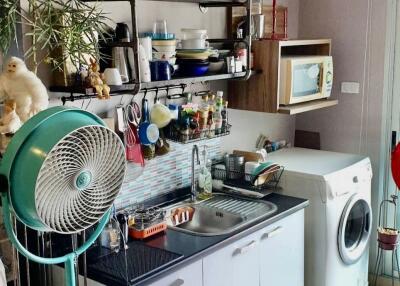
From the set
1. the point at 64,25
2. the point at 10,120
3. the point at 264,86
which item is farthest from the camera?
the point at 264,86

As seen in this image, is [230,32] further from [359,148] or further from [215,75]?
[359,148]

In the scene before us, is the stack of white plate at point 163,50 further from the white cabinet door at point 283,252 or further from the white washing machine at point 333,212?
the white washing machine at point 333,212

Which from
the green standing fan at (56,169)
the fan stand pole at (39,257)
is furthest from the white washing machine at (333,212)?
the green standing fan at (56,169)

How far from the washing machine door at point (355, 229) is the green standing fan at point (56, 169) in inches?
79.9

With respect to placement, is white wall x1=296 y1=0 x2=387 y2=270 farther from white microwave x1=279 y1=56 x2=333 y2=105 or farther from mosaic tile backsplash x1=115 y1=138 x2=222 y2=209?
mosaic tile backsplash x1=115 y1=138 x2=222 y2=209

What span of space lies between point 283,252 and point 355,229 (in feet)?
2.63

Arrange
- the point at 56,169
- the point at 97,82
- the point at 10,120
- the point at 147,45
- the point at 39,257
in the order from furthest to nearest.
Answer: the point at 147,45
the point at 97,82
the point at 10,120
the point at 39,257
the point at 56,169

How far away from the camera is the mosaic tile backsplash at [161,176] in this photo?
2555mm

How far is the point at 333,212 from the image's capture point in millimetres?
2912

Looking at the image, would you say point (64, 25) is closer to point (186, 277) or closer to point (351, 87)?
point (186, 277)

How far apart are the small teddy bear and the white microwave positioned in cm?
130

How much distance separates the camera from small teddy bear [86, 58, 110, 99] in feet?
6.47

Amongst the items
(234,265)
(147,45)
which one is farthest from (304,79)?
(234,265)

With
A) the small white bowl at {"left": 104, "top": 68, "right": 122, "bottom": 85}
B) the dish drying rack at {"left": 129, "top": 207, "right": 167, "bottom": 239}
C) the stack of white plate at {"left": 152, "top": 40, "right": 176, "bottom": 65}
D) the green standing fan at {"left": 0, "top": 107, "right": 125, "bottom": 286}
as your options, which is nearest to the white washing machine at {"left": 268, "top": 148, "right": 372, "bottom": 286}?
the dish drying rack at {"left": 129, "top": 207, "right": 167, "bottom": 239}
